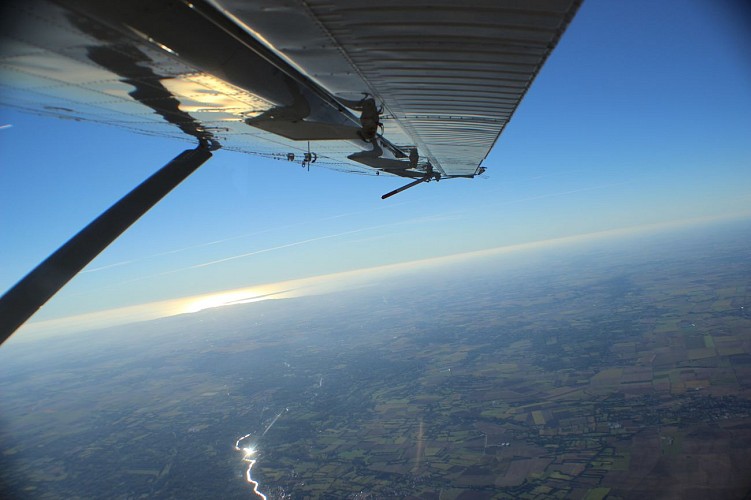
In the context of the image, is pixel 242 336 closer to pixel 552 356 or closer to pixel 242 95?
pixel 552 356

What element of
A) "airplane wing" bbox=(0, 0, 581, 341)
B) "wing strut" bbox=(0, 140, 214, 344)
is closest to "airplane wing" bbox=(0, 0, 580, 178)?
"airplane wing" bbox=(0, 0, 581, 341)

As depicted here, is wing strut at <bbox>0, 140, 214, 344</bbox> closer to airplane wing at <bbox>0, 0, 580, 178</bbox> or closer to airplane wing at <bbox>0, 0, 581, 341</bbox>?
airplane wing at <bbox>0, 0, 581, 341</bbox>

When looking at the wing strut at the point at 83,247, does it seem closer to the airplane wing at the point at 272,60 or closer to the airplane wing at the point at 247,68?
the airplane wing at the point at 247,68

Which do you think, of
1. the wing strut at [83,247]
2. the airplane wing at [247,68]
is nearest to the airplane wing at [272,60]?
the airplane wing at [247,68]

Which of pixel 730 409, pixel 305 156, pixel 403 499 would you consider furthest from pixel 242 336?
pixel 305 156

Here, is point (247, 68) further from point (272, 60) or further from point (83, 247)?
point (83, 247)

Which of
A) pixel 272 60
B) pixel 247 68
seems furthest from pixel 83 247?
pixel 272 60

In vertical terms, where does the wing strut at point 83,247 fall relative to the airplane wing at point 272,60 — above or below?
below

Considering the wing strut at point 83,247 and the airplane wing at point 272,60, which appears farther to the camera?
the wing strut at point 83,247
